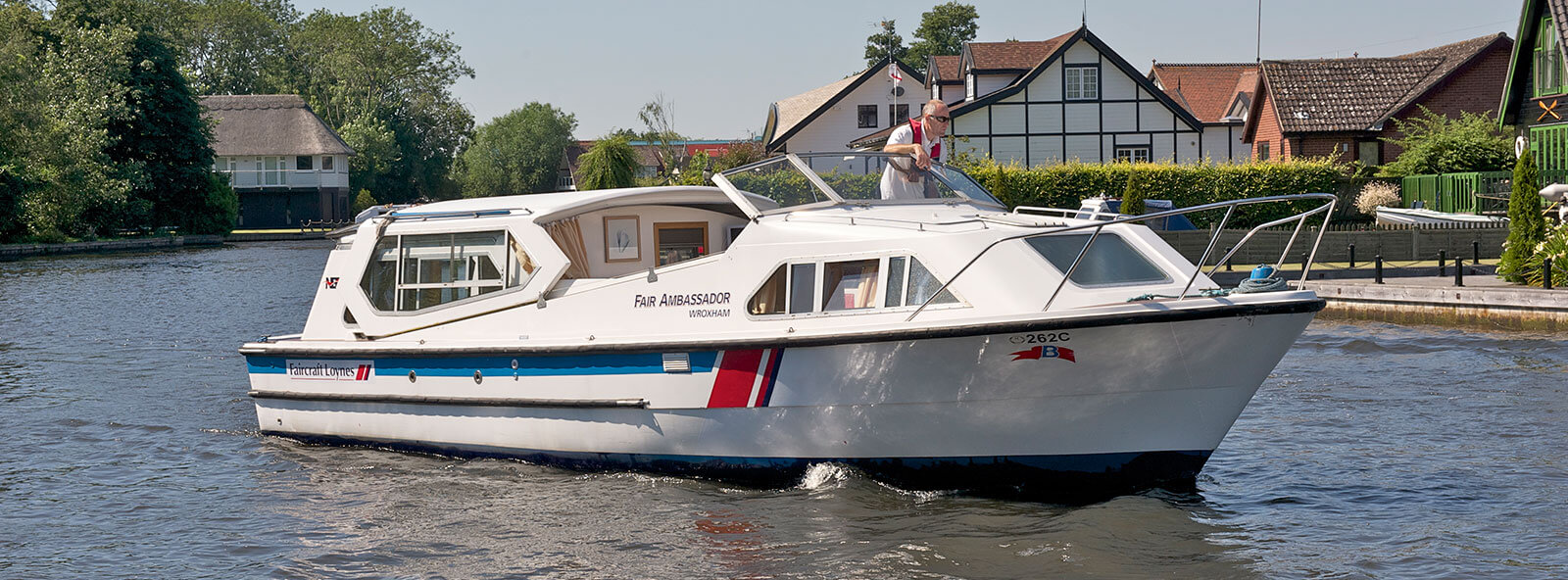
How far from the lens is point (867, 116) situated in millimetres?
64188

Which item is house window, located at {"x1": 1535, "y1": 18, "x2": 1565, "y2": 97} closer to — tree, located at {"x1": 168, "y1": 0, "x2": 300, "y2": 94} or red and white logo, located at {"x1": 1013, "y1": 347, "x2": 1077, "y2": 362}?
red and white logo, located at {"x1": 1013, "y1": 347, "x2": 1077, "y2": 362}

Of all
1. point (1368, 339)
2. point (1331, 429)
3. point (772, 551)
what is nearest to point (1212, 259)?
point (1368, 339)

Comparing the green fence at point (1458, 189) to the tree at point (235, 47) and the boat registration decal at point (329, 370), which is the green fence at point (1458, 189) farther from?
the tree at point (235, 47)

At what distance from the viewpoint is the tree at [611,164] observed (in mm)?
61156

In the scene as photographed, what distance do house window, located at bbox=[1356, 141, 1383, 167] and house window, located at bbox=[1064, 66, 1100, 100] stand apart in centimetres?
947

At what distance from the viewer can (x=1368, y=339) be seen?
1850 cm

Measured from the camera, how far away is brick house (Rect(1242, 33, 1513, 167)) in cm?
4444

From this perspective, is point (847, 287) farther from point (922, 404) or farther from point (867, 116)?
point (867, 116)

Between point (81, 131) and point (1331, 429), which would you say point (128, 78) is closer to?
point (81, 131)

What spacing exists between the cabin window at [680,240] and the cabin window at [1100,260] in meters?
3.58

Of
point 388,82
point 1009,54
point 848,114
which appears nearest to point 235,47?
point 388,82

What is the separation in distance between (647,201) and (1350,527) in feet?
20.0

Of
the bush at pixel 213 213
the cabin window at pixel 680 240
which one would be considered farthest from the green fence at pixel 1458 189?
the bush at pixel 213 213

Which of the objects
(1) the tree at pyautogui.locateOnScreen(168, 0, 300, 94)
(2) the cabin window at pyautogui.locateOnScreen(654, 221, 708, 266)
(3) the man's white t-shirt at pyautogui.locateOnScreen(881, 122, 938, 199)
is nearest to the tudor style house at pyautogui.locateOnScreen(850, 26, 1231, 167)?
(2) the cabin window at pyautogui.locateOnScreen(654, 221, 708, 266)
